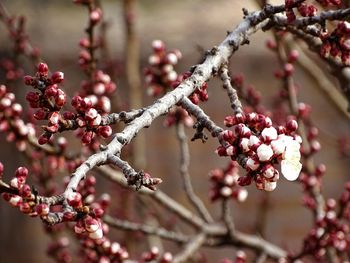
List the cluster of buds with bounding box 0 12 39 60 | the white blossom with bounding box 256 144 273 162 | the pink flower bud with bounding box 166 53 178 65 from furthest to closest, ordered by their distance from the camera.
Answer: the cluster of buds with bounding box 0 12 39 60 → the pink flower bud with bounding box 166 53 178 65 → the white blossom with bounding box 256 144 273 162

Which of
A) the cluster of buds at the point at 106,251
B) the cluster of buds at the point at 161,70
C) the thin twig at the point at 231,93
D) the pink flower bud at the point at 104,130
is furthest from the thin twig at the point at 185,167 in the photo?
the pink flower bud at the point at 104,130

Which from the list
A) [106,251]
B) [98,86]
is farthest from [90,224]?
[98,86]

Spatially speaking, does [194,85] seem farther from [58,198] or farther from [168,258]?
[168,258]

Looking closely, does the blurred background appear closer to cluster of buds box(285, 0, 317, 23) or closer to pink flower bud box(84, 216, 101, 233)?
cluster of buds box(285, 0, 317, 23)

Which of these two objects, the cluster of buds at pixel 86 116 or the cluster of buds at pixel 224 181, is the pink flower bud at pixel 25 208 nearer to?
the cluster of buds at pixel 86 116

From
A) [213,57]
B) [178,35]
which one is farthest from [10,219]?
[213,57]

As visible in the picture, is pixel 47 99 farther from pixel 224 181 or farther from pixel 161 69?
pixel 224 181

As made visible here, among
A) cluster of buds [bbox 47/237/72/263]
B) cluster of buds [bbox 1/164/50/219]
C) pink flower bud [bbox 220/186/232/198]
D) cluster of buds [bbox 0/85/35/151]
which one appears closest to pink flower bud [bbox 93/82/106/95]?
cluster of buds [bbox 0/85/35/151]
